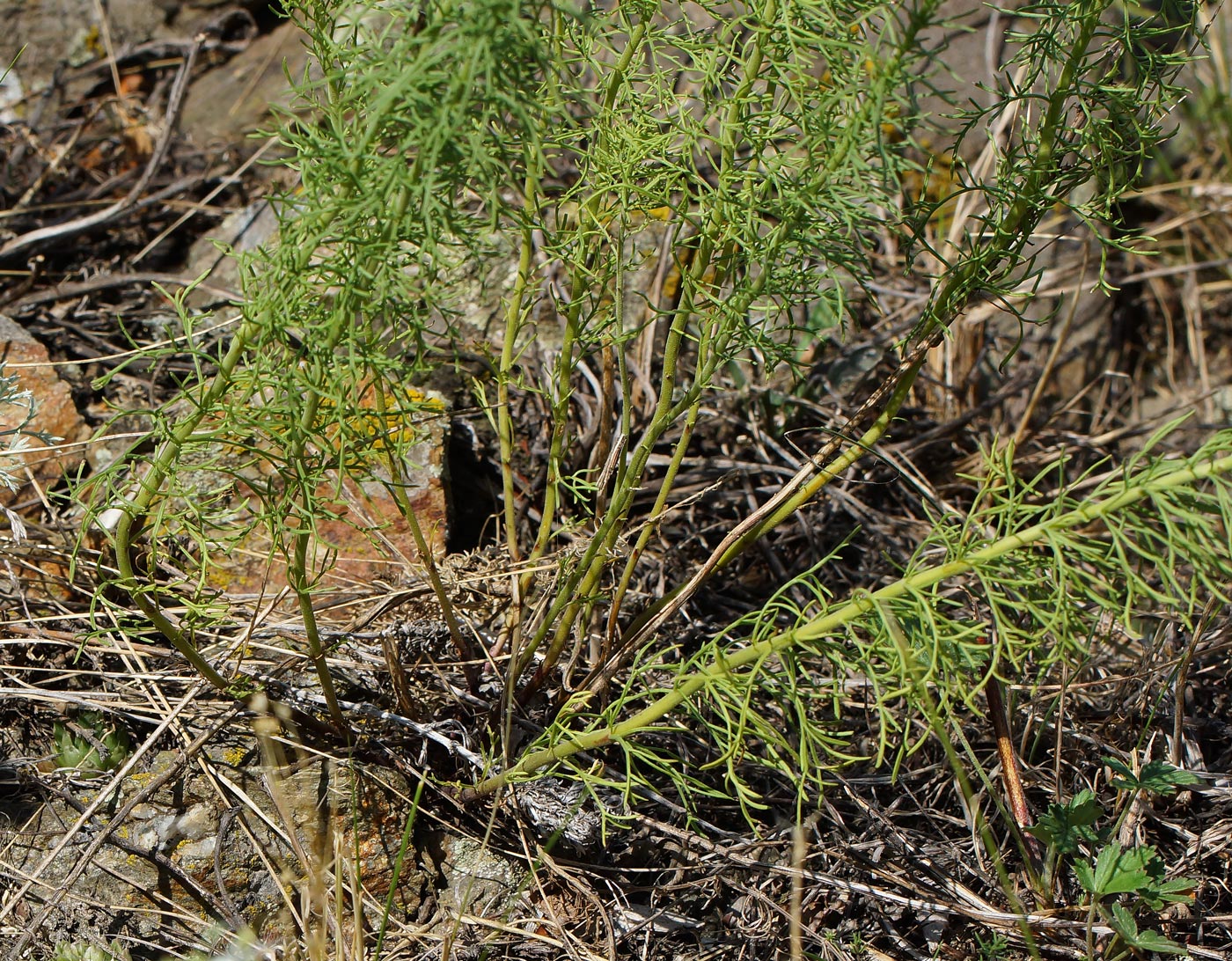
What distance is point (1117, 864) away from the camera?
1409 mm

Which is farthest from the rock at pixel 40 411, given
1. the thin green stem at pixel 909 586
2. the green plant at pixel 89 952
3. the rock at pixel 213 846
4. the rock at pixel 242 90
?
the thin green stem at pixel 909 586

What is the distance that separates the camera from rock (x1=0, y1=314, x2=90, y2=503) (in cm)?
190

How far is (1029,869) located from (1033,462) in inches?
49.2

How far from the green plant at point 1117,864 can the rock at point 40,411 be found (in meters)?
1.76

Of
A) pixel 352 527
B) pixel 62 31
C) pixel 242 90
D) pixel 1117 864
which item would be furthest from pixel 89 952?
pixel 62 31

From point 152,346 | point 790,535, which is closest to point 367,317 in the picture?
point 152,346

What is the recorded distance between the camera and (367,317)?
113cm

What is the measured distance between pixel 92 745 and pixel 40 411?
71cm

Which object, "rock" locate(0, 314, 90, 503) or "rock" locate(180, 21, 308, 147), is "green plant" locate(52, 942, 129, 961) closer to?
"rock" locate(0, 314, 90, 503)

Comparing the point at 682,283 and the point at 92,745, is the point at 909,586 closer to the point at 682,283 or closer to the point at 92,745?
the point at 682,283

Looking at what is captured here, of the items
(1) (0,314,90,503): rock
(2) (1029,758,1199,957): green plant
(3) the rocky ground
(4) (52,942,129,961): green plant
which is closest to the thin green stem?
(3) the rocky ground

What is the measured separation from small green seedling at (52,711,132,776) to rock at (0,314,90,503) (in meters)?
0.49

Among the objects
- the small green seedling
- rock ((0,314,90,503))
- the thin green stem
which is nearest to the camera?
the thin green stem

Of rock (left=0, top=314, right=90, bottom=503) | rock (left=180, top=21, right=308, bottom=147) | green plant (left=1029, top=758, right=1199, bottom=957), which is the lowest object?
green plant (left=1029, top=758, right=1199, bottom=957)
